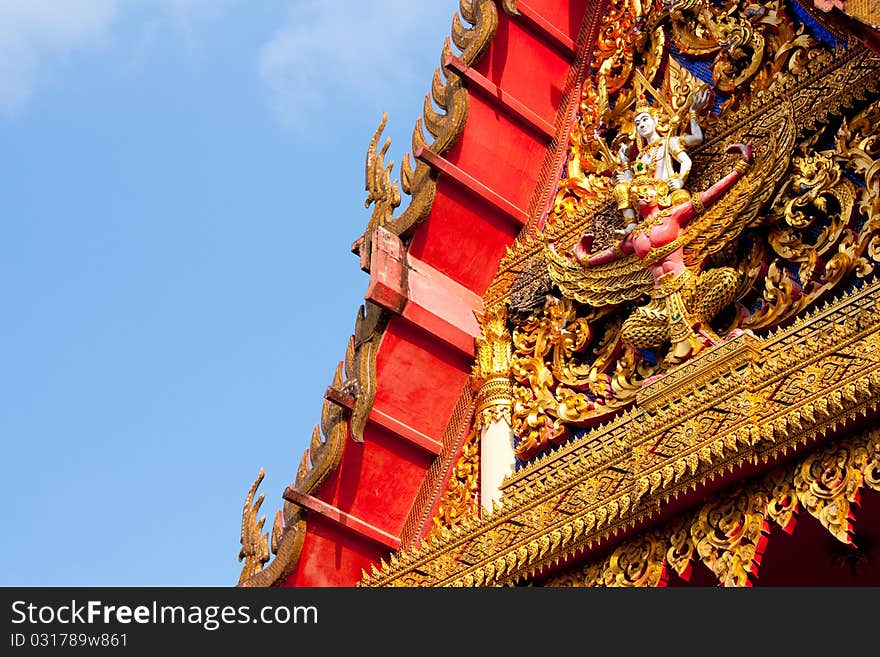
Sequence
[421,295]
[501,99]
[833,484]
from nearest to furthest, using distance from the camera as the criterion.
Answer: [833,484], [421,295], [501,99]

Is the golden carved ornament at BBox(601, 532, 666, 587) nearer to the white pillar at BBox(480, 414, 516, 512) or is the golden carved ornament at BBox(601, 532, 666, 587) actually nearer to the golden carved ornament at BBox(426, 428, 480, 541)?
the white pillar at BBox(480, 414, 516, 512)

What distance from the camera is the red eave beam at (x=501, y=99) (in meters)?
10.5

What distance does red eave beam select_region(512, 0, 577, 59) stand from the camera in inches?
422

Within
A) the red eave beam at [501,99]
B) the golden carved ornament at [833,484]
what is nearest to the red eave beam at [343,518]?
the red eave beam at [501,99]

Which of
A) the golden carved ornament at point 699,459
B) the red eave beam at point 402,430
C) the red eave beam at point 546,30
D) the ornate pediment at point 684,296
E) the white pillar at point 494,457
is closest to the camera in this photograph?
the golden carved ornament at point 699,459

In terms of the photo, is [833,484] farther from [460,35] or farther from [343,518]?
[460,35]

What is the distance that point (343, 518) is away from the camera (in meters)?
9.66

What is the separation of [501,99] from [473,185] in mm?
607

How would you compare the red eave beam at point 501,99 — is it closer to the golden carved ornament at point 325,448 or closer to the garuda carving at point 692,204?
the garuda carving at point 692,204

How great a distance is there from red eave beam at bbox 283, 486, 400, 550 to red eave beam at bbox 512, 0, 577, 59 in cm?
335

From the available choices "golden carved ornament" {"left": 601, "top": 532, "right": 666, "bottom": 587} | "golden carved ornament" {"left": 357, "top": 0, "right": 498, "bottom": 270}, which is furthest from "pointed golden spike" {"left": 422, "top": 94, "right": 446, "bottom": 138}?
"golden carved ornament" {"left": 601, "top": 532, "right": 666, "bottom": 587}

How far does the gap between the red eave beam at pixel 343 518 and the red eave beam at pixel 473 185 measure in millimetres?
2139

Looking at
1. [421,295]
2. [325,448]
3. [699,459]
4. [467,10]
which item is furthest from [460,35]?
[699,459]

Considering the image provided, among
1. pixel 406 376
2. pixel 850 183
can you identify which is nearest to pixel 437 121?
pixel 406 376
